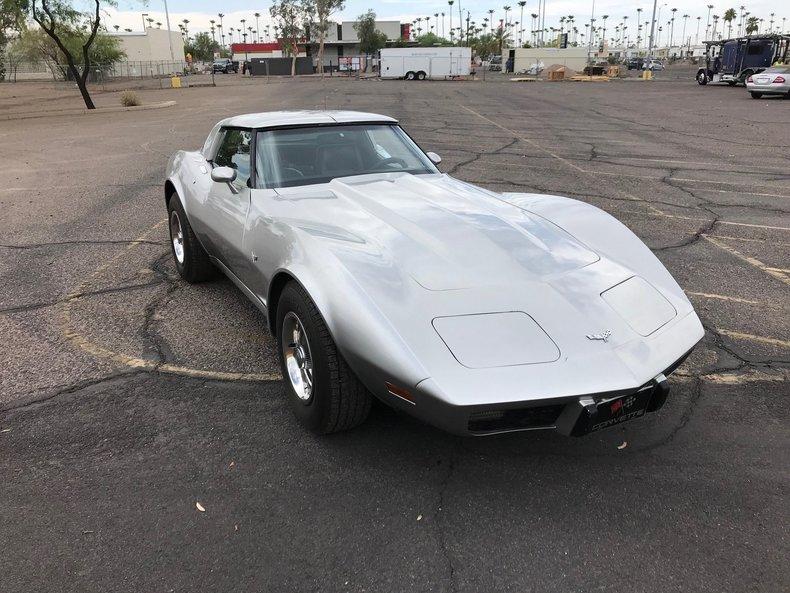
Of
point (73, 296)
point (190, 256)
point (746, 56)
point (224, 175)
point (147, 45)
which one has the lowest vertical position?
point (73, 296)

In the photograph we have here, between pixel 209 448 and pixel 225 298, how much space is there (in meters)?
2.07

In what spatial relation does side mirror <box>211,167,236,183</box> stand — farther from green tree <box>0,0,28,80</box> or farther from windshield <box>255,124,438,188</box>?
green tree <box>0,0,28,80</box>

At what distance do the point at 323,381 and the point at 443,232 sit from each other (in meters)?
0.97

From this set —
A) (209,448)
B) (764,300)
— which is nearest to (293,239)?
(209,448)

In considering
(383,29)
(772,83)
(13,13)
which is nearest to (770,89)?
(772,83)

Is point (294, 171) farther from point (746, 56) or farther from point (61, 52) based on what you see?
point (61, 52)

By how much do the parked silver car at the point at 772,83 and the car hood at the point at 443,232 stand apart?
28020mm

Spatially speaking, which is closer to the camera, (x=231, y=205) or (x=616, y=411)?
(x=616, y=411)

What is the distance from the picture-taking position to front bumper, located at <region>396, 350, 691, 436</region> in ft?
7.22

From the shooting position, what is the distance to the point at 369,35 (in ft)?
331

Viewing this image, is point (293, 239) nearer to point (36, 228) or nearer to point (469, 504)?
point (469, 504)

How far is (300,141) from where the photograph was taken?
4.05 m

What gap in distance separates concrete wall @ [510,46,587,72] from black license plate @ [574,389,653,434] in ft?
236

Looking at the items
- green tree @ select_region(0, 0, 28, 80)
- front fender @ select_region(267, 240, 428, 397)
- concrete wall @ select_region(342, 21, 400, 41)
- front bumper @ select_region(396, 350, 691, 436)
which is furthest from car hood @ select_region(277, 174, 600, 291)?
concrete wall @ select_region(342, 21, 400, 41)
